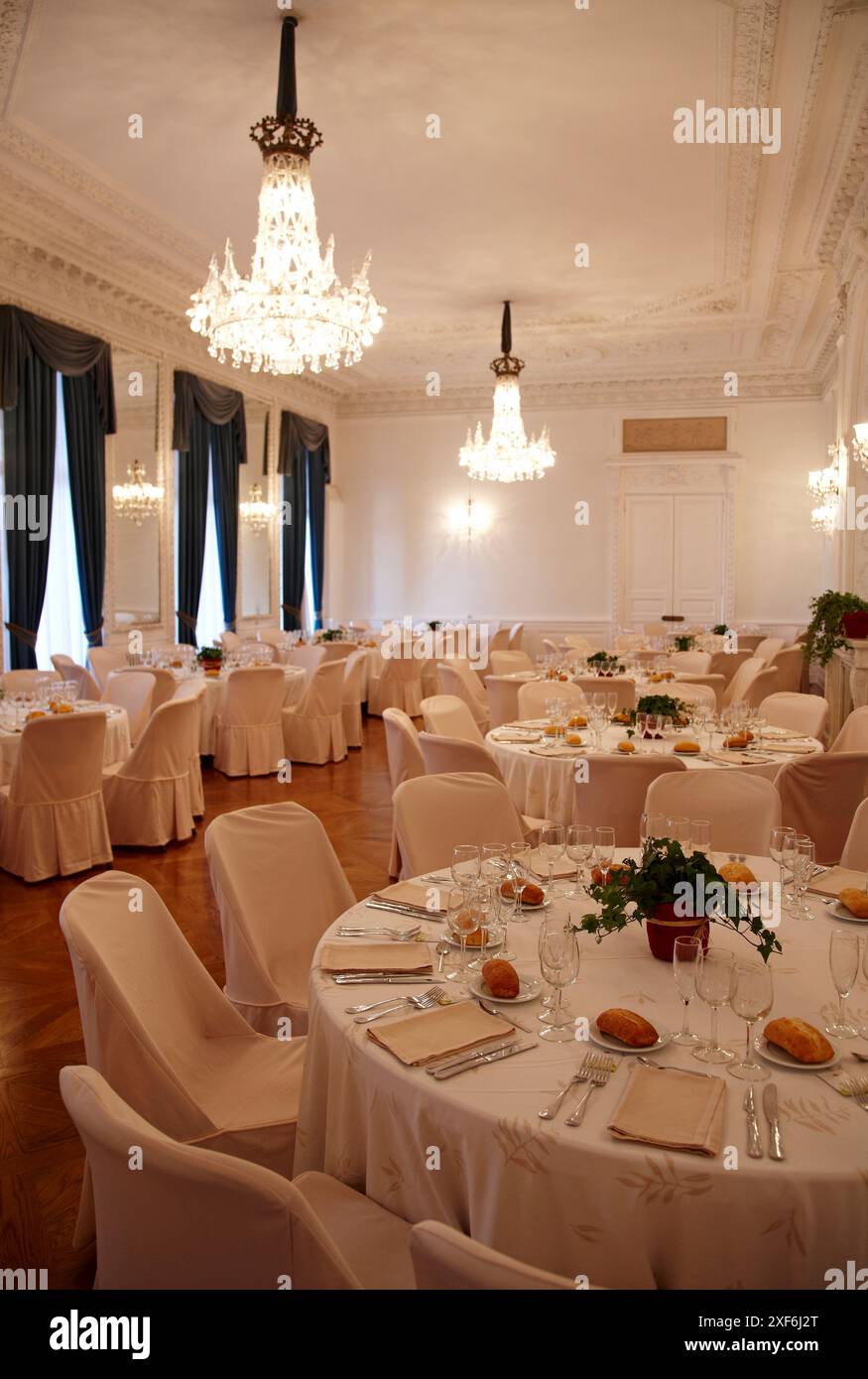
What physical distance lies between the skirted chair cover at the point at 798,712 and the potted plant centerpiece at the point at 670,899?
147 inches

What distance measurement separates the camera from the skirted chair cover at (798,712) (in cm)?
576

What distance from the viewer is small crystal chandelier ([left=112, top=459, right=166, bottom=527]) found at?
941 centimetres

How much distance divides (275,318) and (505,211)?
3.34m

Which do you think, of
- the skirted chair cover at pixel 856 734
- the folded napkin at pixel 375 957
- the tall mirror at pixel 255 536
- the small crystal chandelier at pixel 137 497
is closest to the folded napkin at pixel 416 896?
the folded napkin at pixel 375 957

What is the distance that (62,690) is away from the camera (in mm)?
6262

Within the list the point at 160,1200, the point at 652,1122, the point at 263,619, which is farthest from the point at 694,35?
the point at 263,619

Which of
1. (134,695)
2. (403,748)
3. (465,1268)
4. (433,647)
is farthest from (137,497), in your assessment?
(465,1268)

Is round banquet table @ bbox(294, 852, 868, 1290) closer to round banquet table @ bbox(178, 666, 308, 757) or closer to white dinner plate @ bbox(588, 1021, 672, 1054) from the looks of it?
white dinner plate @ bbox(588, 1021, 672, 1054)

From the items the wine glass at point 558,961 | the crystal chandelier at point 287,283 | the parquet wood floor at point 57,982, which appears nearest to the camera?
the wine glass at point 558,961

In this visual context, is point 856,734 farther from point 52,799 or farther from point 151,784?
point 52,799

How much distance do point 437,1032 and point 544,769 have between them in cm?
281

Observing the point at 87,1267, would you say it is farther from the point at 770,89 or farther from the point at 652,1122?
the point at 770,89

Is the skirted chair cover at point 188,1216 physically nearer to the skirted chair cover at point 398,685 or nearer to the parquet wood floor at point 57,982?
the parquet wood floor at point 57,982

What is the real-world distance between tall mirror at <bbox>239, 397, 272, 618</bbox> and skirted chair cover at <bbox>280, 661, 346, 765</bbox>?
10.8ft
